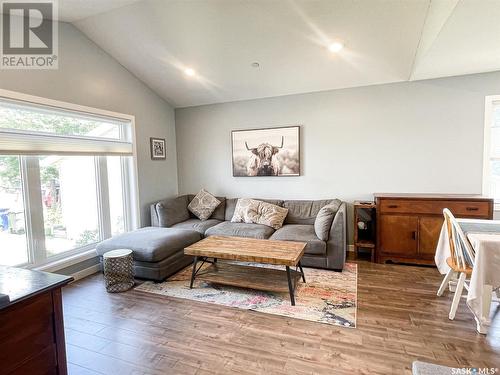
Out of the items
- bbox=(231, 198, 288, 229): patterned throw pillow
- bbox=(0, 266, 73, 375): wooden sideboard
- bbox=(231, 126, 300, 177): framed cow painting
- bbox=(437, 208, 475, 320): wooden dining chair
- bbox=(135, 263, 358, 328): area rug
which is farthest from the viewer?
bbox=(231, 126, 300, 177): framed cow painting

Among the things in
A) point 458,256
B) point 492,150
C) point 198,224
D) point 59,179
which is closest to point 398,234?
point 458,256

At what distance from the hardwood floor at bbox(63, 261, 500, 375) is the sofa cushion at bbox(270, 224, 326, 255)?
0.71 meters

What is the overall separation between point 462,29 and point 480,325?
251cm

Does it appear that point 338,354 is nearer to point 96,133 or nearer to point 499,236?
point 499,236

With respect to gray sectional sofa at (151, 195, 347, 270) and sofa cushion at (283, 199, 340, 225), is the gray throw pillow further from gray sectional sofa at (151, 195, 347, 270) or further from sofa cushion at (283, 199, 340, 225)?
sofa cushion at (283, 199, 340, 225)

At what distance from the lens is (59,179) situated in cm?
318

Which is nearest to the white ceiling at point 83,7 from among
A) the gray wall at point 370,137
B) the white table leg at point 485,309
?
the gray wall at point 370,137

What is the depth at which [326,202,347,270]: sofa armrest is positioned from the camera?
3.25m

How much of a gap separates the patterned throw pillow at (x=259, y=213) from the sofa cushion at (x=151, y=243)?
910 millimetres

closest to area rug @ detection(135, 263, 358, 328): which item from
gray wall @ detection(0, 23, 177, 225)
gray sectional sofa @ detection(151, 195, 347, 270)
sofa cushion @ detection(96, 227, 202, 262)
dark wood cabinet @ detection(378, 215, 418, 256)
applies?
gray sectional sofa @ detection(151, 195, 347, 270)

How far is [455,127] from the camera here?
353 centimetres

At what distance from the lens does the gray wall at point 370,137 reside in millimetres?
3512

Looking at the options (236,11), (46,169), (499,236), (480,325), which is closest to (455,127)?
(499,236)

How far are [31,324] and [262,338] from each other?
1.53m
